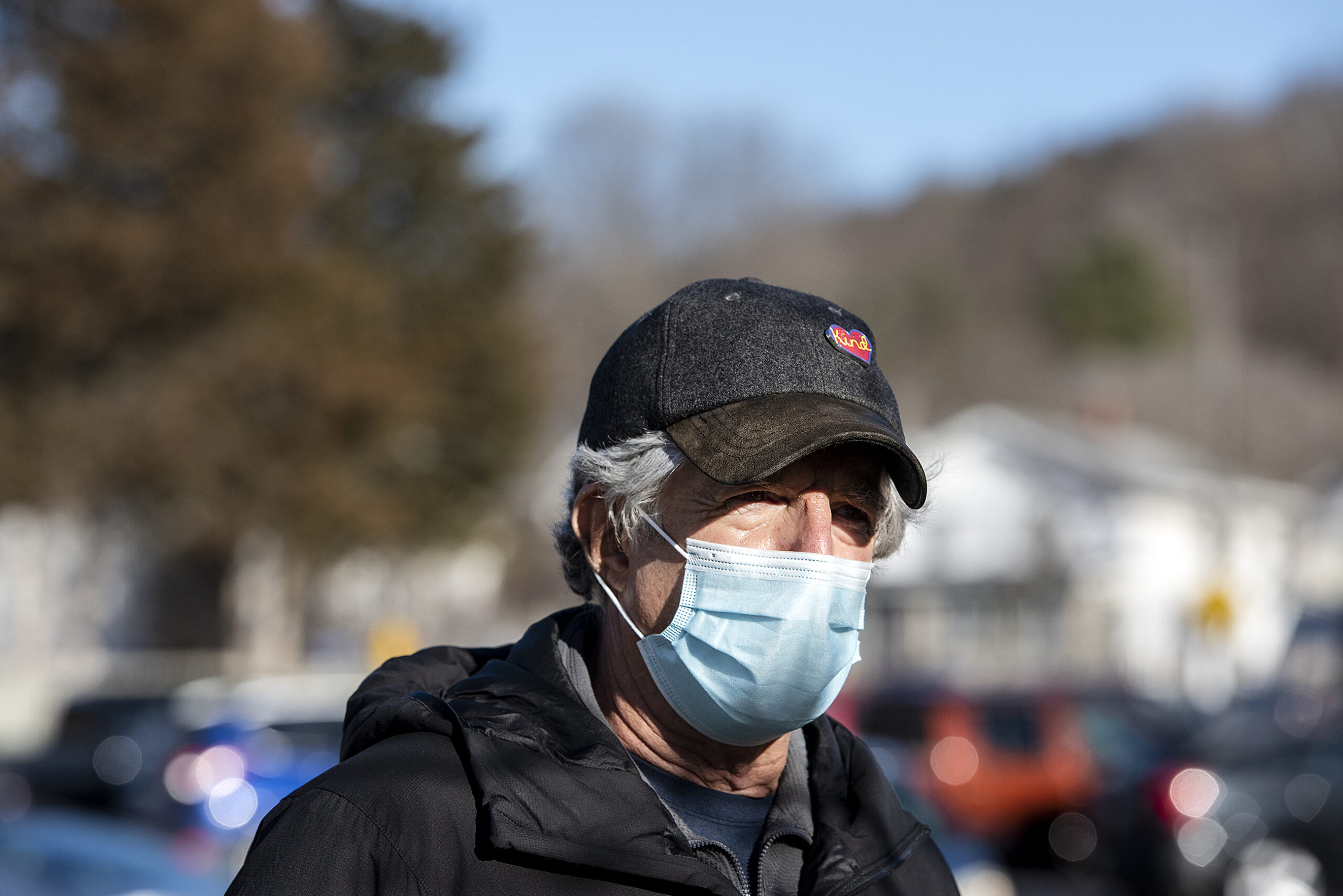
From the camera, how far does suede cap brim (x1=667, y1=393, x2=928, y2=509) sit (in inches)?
84.8

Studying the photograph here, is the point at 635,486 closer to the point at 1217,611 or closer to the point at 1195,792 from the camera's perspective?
the point at 1195,792

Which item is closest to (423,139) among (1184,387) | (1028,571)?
(1028,571)

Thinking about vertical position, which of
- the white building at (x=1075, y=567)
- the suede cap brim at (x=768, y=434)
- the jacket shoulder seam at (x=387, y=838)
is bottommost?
the jacket shoulder seam at (x=387, y=838)

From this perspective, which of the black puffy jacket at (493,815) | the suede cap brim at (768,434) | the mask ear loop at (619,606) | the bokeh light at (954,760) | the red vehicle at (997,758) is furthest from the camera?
the bokeh light at (954,760)

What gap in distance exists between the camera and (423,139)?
34.4 metres

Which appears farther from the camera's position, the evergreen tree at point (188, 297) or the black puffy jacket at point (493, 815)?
the evergreen tree at point (188, 297)

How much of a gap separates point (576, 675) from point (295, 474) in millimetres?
25776

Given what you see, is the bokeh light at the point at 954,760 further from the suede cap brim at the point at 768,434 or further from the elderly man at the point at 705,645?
A: the suede cap brim at the point at 768,434

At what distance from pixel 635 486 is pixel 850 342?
0.40m

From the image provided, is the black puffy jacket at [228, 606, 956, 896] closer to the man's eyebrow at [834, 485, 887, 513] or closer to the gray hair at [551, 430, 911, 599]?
the gray hair at [551, 430, 911, 599]

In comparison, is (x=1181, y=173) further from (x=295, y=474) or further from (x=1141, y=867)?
(x=1141, y=867)

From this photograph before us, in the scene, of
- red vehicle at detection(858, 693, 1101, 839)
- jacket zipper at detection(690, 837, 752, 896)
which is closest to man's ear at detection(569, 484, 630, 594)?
jacket zipper at detection(690, 837, 752, 896)

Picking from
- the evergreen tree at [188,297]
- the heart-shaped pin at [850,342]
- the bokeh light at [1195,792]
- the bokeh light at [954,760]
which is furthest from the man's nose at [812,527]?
the evergreen tree at [188,297]

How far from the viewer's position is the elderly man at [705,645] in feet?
6.74
